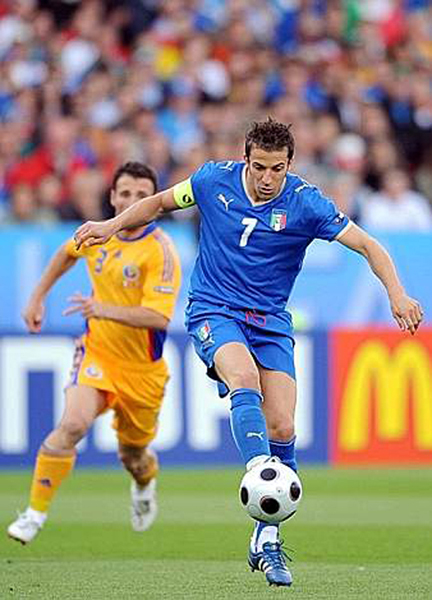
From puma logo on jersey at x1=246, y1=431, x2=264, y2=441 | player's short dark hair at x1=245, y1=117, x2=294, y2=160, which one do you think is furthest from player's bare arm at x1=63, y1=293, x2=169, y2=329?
puma logo on jersey at x1=246, y1=431, x2=264, y2=441

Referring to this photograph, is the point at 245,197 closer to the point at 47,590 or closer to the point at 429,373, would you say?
the point at 47,590

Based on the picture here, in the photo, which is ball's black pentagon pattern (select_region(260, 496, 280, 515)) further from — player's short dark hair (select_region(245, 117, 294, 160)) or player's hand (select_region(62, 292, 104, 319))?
player's hand (select_region(62, 292, 104, 319))

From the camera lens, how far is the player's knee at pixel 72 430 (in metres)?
10.1

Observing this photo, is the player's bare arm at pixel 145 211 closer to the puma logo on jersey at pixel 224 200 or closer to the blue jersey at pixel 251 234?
the blue jersey at pixel 251 234

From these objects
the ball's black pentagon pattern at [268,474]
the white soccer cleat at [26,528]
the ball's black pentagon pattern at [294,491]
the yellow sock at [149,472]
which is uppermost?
the ball's black pentagon pattern at [268,474]

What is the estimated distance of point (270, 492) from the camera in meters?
7.41

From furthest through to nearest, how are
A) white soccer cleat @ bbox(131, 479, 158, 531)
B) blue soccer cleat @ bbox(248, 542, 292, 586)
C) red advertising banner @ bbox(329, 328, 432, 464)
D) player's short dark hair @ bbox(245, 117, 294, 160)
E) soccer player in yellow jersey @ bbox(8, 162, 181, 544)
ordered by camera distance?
red advertising banner @ bbox(329, 328, 432, 464) < white soccer cleat @ bbox(131, 479, 158, 531) < soccer player in yellow jersey @ bbox(8, 162, 181, 544) < player's short dark hair @ bbox(245, 117, 294, 160) < blue soccer cleat @ bbox(248, 542, 292, 586)

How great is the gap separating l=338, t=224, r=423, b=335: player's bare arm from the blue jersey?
0.09 metres


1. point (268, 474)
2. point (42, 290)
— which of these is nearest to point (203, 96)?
point (42, 290)

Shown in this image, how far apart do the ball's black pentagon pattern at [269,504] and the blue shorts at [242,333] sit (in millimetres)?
951

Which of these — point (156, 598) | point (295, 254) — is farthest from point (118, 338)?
point (156, 598)

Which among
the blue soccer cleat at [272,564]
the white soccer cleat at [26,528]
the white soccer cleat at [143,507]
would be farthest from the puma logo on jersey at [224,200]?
the white soccer cleat at [143,507]

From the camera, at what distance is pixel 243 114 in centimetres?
1872

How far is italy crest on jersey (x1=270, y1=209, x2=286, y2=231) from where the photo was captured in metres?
8.23
